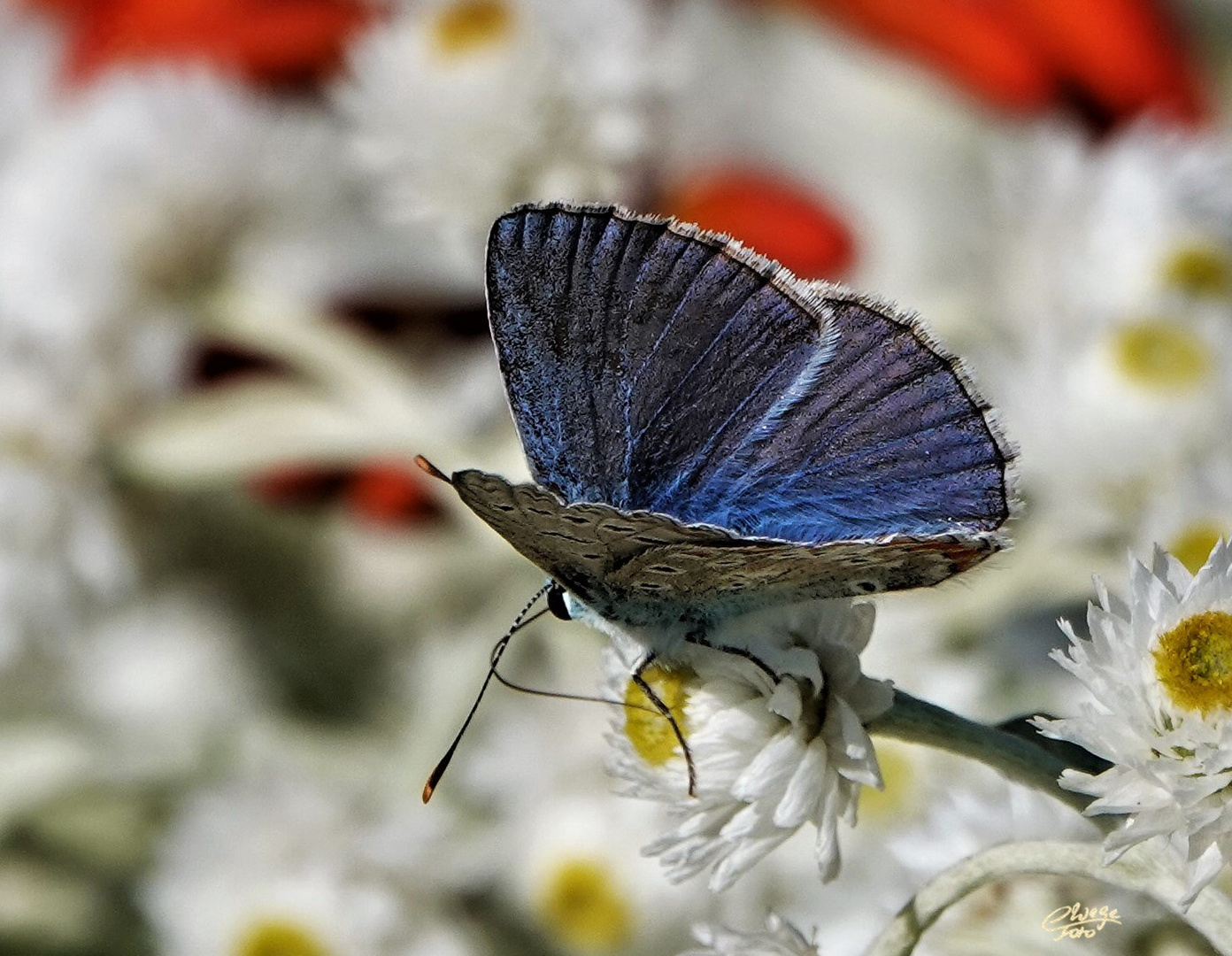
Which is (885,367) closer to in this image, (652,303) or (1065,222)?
(652,303)

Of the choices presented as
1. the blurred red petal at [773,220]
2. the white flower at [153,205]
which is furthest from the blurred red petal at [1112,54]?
the white flower at [153,205]

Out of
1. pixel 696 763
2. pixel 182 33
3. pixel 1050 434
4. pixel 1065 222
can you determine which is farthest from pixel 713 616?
pixel 182 33

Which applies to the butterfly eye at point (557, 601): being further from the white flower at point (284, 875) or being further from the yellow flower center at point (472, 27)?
the yellow flower center at point (472, 27)

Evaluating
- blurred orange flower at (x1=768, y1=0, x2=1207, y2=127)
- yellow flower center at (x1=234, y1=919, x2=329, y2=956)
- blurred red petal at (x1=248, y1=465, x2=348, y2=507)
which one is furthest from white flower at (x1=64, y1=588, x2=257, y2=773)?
blurred orange flower at (x1=768, y1=0, x2=1207, y2=127)

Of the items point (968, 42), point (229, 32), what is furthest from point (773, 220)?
point (229, 32)

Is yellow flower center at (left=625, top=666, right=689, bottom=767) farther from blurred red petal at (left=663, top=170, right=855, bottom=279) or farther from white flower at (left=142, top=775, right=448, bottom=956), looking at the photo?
blurred red petal at (left=663, top=170, right=855, bottom=279)

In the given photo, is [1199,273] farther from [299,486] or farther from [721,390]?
[299,486]

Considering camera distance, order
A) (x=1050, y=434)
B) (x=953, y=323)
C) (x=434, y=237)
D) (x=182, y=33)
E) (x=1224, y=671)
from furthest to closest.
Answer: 1. (x=182, y=33)
2. (x=434, y=237)
3. (x=953, y=323)
4. (x=1050, y=434)
5. (x=1224, y=671)
